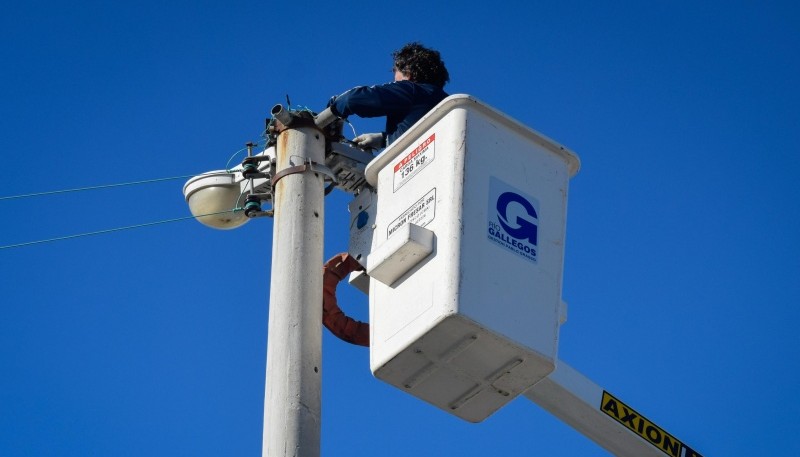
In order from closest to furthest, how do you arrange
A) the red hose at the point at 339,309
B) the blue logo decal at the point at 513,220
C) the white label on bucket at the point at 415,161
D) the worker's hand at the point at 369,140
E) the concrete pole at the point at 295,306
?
1. the concrete pole at the point at 295,306
2. the blue logo decal at the point at 513,220
3. the white label on bucket at the point at 415,161
4. the red hose at the point at 339,309
5. the worker's hand at the point at 369,140

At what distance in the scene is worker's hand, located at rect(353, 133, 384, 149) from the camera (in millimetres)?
6914

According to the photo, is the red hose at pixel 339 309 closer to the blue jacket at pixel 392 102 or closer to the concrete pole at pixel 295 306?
the concrete pole at pixel 295 306

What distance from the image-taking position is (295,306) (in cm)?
589

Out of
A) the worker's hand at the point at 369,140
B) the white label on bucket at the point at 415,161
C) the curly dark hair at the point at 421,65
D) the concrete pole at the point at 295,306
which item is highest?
the curly dark hair at the point at 421,65

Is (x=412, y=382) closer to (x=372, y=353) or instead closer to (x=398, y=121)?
(x=372, y=353)

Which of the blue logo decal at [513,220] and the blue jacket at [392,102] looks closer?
the blue logo decal at [513,220]

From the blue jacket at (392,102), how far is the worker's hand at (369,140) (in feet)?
0.12

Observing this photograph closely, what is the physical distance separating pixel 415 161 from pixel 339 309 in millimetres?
720

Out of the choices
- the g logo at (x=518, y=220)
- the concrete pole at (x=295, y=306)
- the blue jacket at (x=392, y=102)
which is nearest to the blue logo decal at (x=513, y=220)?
the g logo at (x=518, y=220)

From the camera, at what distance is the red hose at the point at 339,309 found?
21.2 ft

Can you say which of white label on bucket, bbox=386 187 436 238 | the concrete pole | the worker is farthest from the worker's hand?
white label on bucket, bbox=386 187 436 238

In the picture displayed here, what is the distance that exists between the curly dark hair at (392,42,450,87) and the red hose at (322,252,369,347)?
3.72ft

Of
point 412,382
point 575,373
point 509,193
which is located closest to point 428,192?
point 509,193

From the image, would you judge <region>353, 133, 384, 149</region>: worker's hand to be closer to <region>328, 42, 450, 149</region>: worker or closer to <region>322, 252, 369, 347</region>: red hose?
<region>328, 42, 450, 149</region>: worker
